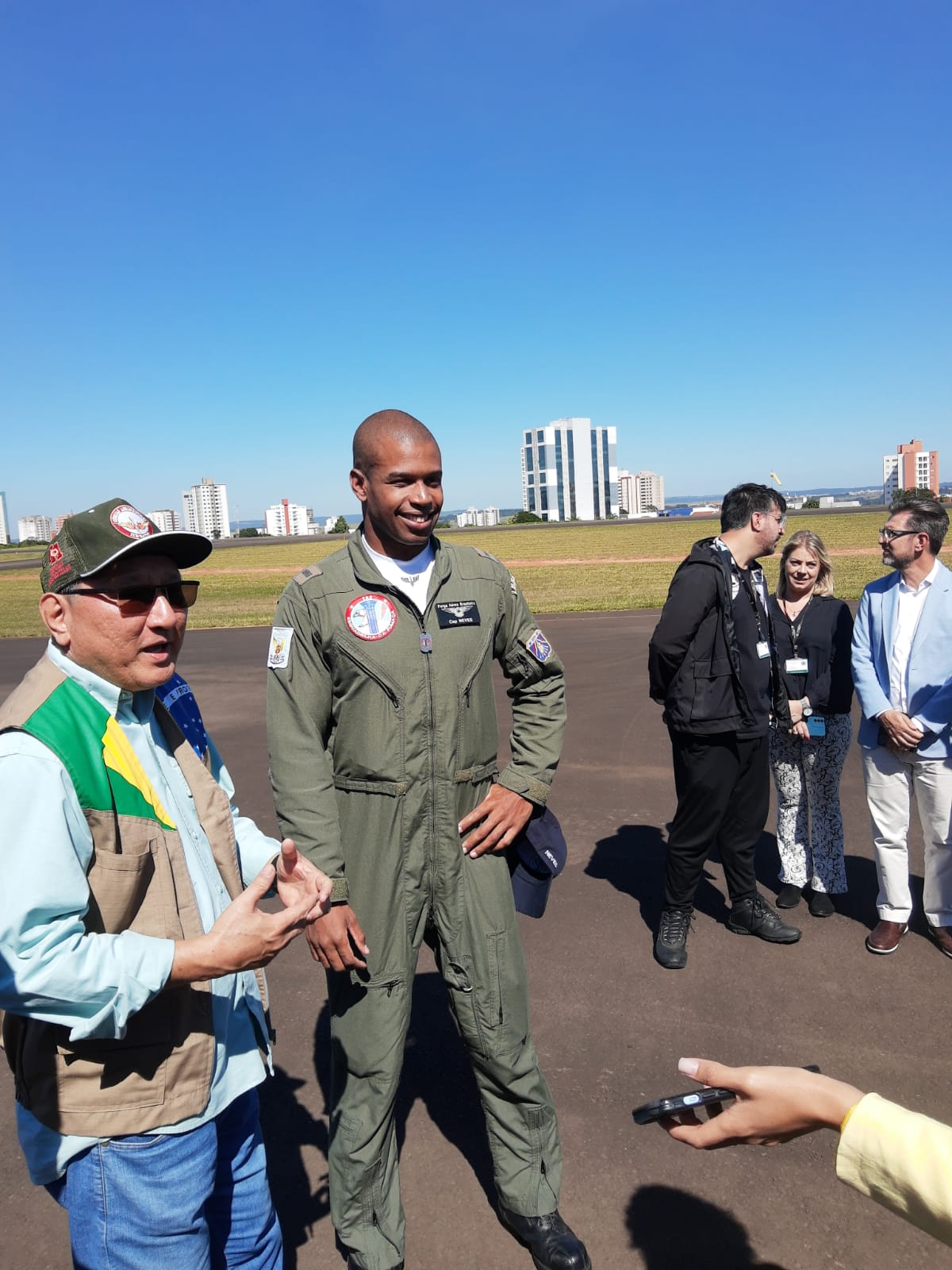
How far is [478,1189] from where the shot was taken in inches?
117

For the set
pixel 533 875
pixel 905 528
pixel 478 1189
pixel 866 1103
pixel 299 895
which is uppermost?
pixel 905 528

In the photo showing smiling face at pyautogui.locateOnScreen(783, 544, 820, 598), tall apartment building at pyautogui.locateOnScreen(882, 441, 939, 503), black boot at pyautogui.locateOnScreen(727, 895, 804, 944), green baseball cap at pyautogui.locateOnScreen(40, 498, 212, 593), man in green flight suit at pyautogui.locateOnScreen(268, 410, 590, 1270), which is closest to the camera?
green baseball cap at pyautogui.locateOnScreen(40, 498, 212, 593)

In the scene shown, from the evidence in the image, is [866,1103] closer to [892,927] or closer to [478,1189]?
[478,1189]

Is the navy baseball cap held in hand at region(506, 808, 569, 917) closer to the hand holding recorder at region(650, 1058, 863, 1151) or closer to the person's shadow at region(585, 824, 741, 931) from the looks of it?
the hand holding recorder at region(650, 1058, 863, 1151)

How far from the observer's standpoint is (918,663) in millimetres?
4516

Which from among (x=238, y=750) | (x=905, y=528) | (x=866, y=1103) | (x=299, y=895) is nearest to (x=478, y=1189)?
(x=299, y=895)

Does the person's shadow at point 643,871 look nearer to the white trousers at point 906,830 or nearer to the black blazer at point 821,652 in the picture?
the white trousers at point 906,830

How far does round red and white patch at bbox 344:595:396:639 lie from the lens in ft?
8.59

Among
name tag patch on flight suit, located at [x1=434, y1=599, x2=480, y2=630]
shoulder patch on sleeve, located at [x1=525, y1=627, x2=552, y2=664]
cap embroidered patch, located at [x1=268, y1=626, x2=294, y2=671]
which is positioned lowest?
shoulder patch on sleeve, located at [x1=525, y1=627, x2=552, y2=664]

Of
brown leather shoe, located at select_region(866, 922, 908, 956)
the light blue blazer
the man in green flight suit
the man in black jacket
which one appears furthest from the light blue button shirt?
the light blue blazer

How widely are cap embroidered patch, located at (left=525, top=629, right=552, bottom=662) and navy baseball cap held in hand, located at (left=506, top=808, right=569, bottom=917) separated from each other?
0.53m

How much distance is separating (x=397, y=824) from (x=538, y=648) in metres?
0.81

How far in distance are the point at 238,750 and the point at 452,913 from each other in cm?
652

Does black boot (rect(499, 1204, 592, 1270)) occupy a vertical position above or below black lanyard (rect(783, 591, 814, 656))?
below
